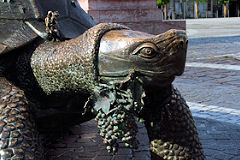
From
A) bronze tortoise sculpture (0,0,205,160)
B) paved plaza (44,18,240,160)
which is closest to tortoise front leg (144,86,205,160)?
bronze tortoise sculpture (0,0,205,160)

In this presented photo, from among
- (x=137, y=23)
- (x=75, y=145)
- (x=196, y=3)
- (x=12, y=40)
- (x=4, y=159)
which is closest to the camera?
(x=4, y=159)

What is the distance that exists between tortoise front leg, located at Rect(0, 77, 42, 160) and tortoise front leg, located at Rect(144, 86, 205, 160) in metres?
0.69

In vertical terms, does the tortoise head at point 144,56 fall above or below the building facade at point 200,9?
above

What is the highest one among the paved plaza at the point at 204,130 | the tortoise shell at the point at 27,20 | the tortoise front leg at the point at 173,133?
the tortoise shell at the point at 27,20

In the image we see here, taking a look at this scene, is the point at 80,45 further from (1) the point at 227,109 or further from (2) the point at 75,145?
(1) the point at 227,109

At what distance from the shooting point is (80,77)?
1753 mm

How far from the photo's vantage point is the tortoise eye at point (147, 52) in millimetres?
1527

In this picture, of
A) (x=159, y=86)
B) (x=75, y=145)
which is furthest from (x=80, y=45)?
(x=75, y=145)

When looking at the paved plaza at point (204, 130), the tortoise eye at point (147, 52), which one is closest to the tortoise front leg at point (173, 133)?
the paved plaza at point (204, 130)

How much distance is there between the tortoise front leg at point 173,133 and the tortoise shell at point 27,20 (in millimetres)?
803

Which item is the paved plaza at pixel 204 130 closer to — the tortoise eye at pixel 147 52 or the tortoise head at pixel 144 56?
the tortoise head at pixel 144 56

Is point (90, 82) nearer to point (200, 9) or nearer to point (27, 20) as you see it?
point (27, 20)

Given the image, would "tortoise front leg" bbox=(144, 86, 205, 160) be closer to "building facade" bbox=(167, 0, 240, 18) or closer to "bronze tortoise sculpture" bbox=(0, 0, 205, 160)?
"bronze tortoise sculpture" bbox=(0, 0, 205, 160)

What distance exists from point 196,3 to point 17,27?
4797 cm
